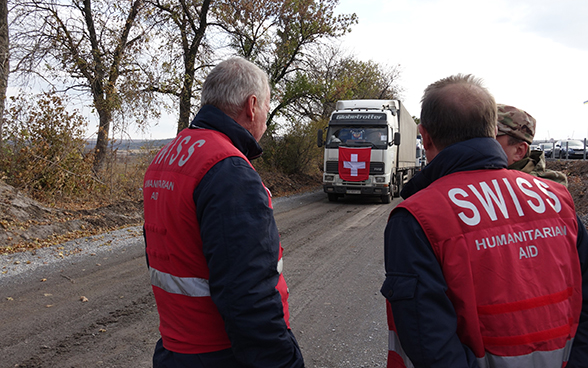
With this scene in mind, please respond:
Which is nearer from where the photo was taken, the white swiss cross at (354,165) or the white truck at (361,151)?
the white truck at (361,151)

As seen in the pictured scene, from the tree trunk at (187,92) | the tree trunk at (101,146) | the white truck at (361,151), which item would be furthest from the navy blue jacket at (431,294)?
the tree trunk at (187,92)

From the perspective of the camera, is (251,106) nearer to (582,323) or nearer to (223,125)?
(223,125)

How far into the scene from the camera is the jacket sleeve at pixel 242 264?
1.49 metres

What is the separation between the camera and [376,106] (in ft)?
50.0

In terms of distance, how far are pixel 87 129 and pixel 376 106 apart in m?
9.63

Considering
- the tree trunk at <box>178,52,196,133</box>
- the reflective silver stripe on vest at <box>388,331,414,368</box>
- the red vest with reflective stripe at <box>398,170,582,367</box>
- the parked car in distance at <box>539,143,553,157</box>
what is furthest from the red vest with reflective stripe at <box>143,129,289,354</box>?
the parked car in distance at <box>539,143,553,157</box>

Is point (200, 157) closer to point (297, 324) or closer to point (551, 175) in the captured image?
point (551, 175)

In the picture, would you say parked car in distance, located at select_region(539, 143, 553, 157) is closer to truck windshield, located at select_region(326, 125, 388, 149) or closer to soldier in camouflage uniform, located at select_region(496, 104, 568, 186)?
truck windshield, located at select_region(326, 125, 388, 149)

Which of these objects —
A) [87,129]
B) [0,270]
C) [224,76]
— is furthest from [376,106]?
[224,76]

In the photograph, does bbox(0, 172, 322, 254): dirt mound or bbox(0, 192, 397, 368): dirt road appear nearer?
bbox(0, 192, 397, 368): dirt road

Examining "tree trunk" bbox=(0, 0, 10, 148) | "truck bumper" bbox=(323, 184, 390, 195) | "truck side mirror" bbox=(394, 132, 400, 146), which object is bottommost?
"truck bumper" bbox=(323, 184, 390, 195)

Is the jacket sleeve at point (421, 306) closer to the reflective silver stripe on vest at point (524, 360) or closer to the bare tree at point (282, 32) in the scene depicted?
the reflective silver stripe on vest at point (524, 360)

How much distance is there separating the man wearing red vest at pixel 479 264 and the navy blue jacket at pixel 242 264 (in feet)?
1.38

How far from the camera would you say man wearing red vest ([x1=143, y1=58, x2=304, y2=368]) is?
150cm
